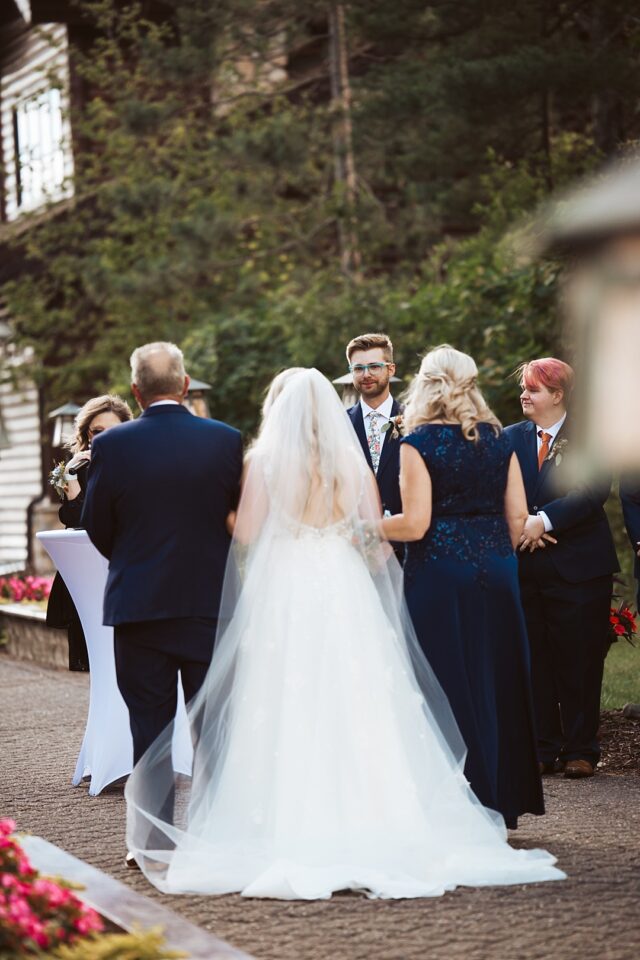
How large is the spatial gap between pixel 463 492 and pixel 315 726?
1.14 m

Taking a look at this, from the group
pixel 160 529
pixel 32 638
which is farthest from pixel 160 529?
pixel 32 638

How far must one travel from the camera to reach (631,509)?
7590 millimetres

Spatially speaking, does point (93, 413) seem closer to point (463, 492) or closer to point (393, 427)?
point (393, 427)

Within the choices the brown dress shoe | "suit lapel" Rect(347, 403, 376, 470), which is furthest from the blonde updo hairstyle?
the brown dress shoe

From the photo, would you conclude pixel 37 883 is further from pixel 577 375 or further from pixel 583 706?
pixel 583 706

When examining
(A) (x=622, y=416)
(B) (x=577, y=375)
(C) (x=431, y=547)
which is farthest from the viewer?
(C) (x=431, y=547)

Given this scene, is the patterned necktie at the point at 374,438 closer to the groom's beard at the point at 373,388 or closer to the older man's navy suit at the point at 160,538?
the groom's beard at the point at 373,388

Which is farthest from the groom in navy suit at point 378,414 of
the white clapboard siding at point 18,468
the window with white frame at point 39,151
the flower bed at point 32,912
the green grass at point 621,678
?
the white clapboard siding at point 18,468

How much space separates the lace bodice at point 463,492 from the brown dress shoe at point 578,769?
75.1 inches

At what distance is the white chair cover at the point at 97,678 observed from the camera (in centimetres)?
731

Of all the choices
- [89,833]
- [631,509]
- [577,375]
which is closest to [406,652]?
[89,833]

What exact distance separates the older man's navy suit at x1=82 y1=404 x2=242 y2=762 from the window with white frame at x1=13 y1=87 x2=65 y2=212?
17601mm

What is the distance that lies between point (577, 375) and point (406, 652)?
3551 mm

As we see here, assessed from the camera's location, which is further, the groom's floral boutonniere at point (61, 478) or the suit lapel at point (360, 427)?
the groom's floral boutonniere at point (61, 478)
